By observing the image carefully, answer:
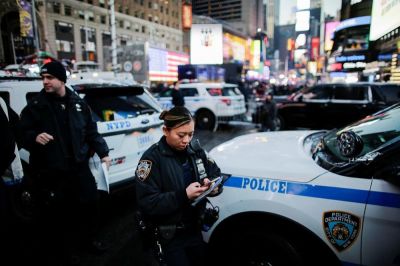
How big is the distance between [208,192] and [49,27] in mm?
49894

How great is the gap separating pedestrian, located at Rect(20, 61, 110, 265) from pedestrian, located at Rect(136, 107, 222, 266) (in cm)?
128

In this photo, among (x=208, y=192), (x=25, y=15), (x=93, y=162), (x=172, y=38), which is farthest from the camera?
(x=172, y=38)

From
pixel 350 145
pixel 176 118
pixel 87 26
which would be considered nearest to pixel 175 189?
pixel 176 118

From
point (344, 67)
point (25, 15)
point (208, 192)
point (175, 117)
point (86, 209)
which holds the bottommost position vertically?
point (86, 209)

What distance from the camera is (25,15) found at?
1758cm

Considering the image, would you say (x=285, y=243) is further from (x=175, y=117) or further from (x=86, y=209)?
(x=86, y=209)

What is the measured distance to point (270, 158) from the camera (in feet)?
7.88

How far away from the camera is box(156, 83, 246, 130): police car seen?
11.1 m

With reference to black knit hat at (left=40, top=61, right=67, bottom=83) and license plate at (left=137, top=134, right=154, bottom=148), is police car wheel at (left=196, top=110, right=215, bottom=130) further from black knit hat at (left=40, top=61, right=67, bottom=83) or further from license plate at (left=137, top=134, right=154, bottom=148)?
black knit hat at (left=40, top=61, right=67, bottom=83)

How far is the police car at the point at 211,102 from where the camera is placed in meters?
11.1

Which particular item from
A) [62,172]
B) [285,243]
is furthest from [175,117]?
A: [62,172]

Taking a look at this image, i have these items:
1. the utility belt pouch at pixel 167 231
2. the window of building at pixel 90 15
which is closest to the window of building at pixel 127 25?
the window of building at pixel 90 15

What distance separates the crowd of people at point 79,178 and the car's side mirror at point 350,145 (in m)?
1.01

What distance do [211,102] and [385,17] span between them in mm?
A: 6244
